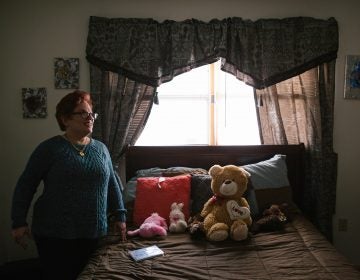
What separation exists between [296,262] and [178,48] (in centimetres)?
169

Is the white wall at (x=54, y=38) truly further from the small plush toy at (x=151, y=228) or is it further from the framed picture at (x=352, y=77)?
the small plush toy at (x=151, y=228)

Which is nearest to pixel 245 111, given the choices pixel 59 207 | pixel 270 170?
pixel 270 170

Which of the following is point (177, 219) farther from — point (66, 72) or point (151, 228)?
point (66, 72)

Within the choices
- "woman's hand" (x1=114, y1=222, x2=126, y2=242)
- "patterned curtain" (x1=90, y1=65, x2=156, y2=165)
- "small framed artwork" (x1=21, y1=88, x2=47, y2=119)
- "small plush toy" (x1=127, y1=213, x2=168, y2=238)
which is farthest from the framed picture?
"small framed artwork" (x1=21, y1=88, x2=47, y2=119)

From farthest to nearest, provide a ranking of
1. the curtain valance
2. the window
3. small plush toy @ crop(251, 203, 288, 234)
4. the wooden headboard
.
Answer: the window < the wooden headboard < the curtain valance < small plush toy @ crop(251, 203, 288, 234)

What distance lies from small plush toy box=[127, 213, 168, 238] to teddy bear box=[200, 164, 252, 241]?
0.86 ft

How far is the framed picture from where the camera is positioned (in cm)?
249

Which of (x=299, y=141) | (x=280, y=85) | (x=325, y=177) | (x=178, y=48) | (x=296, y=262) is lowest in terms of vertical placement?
(x=296, y=262)

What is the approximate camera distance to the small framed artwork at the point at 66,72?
2.44 metres

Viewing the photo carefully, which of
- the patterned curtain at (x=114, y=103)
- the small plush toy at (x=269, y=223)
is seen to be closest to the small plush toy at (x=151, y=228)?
the small plush toy at (x=269, y=223)

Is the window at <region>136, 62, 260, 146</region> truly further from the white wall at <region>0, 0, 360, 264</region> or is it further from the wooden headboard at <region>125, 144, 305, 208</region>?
the white wall at <region>0, 0, 360, 264</region>

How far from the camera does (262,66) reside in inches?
95.3

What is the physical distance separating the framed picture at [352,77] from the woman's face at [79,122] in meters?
2.08

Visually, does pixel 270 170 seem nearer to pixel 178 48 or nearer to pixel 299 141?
pixel 299 141
